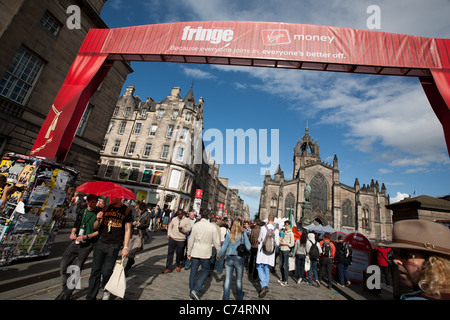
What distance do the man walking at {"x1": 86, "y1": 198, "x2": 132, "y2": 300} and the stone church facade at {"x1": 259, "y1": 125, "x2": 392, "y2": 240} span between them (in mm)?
38078

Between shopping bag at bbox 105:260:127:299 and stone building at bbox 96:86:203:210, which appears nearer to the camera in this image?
shopping bag at bbox 105:260:127:299

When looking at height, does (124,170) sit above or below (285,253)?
above

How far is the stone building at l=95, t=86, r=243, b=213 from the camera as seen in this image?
91.5 ft

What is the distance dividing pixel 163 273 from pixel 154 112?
28902 millimetres

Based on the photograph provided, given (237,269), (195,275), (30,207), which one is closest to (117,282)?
(195,275)

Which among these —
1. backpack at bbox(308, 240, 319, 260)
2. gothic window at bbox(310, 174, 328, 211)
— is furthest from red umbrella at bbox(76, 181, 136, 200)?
gothic window at bbox(310, 174, 328, 211)

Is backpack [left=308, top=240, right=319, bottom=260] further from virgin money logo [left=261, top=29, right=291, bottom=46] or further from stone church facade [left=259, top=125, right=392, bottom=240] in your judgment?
stone church facade [left=259, top=125, right=392, bottom=240]

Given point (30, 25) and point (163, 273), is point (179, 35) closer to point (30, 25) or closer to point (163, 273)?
point (30, 25)

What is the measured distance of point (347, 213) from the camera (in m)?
42.9

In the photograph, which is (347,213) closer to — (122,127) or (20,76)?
(122,127)

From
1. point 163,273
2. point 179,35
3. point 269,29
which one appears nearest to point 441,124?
point 269,29

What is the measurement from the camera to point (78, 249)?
4254 mm

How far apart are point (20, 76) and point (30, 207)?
27.1 ft
